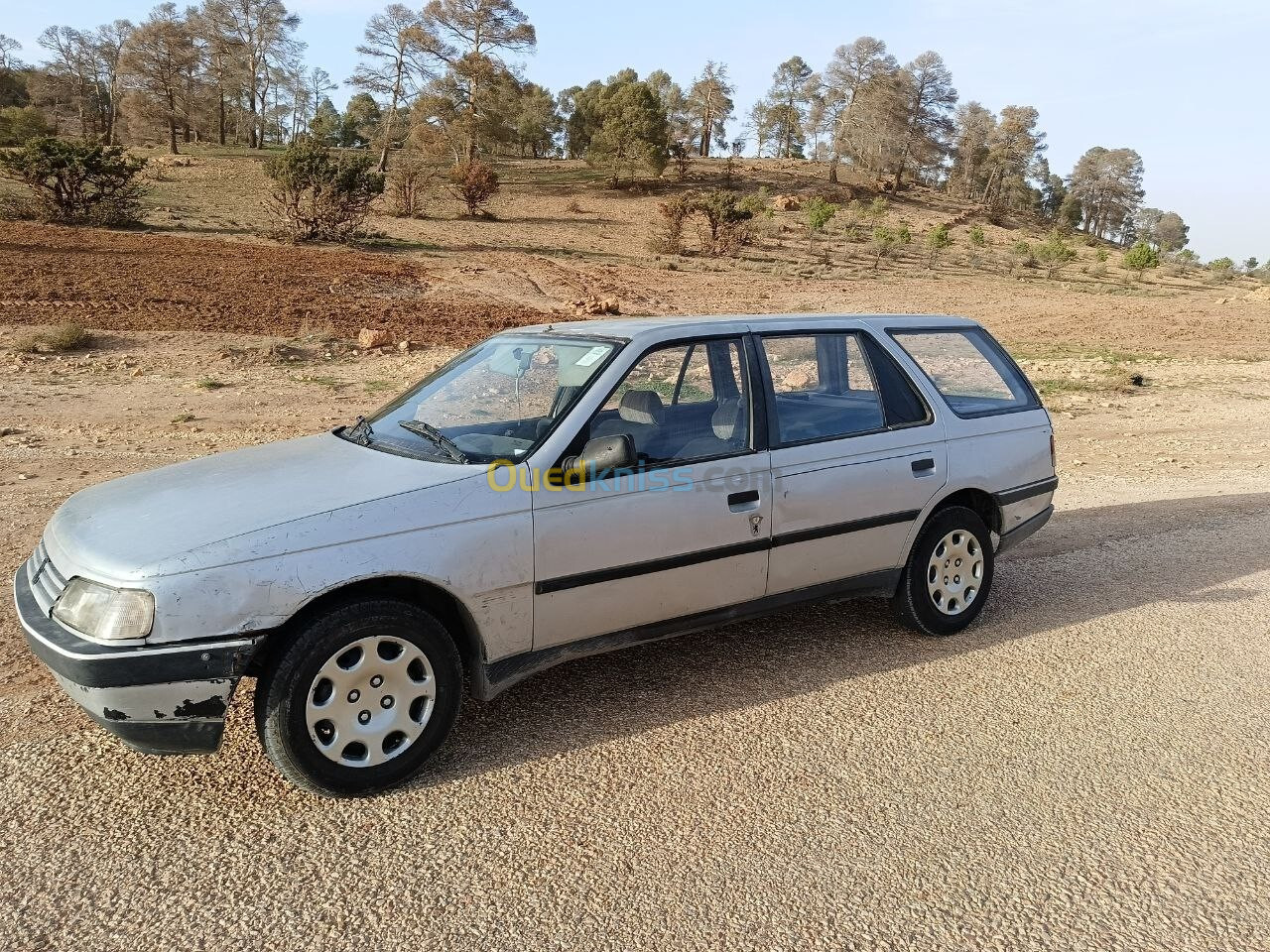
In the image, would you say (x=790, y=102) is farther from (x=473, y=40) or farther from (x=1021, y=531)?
(x=1021, y=531)

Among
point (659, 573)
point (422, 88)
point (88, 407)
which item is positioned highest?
point (422, 88)

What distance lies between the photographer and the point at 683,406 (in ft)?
13.9

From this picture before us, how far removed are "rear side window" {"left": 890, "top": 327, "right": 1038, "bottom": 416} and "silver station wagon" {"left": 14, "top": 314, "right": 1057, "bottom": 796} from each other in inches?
0.9

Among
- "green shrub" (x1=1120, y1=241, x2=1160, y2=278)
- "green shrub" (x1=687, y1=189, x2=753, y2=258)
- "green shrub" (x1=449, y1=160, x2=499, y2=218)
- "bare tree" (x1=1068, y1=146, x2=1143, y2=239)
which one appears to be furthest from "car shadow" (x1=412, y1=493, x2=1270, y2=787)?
"bare tree" (x1=1068, y1=146, x2=1143, y2=239)

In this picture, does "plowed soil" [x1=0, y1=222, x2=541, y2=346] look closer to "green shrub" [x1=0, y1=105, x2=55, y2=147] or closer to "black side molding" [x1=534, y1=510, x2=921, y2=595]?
"black side molding" [x1=534, y1=510, x2=921, y2=595]

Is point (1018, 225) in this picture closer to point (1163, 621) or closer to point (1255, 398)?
point (1255, 398)

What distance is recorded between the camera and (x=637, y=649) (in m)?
4.54

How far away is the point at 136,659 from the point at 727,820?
190cm

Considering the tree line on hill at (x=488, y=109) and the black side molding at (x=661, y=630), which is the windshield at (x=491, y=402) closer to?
the black side molding at (x=661, y=630)

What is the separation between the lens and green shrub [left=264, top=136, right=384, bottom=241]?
2678 centimetres

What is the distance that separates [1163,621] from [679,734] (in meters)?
2.90

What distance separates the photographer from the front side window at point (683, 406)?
383cm

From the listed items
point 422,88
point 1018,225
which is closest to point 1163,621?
point 422,88

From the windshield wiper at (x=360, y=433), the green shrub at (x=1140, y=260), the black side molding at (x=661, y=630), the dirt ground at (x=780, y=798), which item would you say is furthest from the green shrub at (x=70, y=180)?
the green shrub at (x=1140, y=260)
